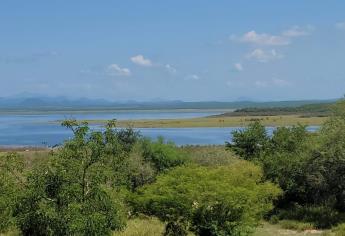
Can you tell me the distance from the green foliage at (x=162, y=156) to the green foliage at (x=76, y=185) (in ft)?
93.8

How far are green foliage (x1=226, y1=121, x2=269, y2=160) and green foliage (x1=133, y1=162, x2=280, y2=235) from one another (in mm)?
22574

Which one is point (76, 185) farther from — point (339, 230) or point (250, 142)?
point (250, 142)

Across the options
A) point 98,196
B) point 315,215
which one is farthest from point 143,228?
point 315,215

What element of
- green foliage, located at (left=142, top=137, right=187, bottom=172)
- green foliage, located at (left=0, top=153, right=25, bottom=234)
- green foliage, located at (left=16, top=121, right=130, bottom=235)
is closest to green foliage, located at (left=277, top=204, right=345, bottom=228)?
green foliage, located at (left=142, top=137, right=187, bottom=172)

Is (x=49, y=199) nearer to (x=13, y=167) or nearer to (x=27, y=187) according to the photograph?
(x=27, y=187)

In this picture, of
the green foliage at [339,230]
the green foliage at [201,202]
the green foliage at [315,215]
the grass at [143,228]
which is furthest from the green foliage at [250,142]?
the green foliage at [201,202]

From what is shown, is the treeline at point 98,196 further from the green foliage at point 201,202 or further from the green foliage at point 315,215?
the green foliage at point 315,215

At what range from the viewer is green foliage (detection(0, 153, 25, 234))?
2084cm

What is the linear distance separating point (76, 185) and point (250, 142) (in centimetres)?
3336

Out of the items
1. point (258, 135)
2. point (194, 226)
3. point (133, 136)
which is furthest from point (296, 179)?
point (133, 136)

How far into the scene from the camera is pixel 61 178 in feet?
65.7

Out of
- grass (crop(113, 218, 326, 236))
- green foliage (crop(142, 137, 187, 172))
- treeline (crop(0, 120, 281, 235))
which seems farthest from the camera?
green foliage (crop(142, 137, 187, 172))

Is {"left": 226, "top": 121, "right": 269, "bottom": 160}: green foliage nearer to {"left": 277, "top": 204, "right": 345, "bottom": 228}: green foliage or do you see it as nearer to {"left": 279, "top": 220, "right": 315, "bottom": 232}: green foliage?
{"left": 277, "top": 204, "right": 345, "bottom": 228}: green foliage

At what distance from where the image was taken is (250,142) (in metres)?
51.9
